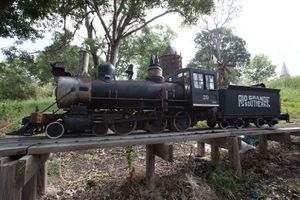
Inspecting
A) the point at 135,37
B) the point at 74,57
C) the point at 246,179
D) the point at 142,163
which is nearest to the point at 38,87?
the point at 74,57

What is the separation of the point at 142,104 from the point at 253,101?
190 inches

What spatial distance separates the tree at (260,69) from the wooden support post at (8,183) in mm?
53617

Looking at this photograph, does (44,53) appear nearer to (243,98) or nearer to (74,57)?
(74,57)

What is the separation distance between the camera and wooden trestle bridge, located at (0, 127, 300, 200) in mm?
3334

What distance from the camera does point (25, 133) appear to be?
609 centimetres

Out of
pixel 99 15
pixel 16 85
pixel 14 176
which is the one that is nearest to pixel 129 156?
pixel 14 176

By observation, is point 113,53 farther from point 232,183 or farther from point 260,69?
point 260,69

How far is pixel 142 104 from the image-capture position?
757cm

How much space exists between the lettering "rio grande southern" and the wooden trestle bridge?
4.87ft

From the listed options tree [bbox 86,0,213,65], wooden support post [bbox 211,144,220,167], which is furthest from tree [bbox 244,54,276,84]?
wooden support post [bbox 211,144,220,167]

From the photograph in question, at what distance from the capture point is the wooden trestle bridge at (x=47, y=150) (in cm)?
333

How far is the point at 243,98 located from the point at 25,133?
747 centimetres

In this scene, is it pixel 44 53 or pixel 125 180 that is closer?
pixel 125 180

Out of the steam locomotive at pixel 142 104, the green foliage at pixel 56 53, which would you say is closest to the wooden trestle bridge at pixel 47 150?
the steam locomotive at pixel 142 104
